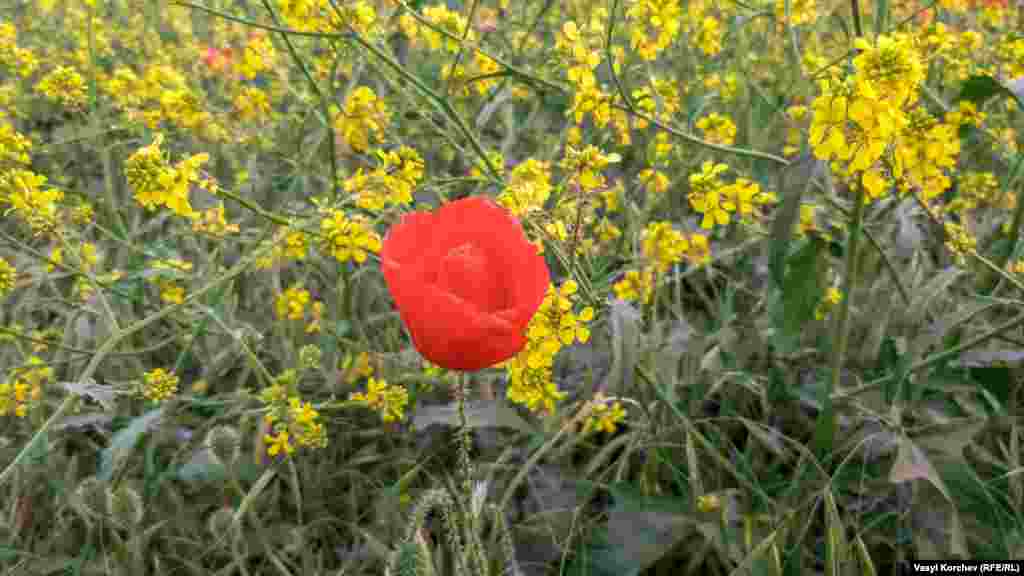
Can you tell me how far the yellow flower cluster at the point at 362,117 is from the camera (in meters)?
1.41

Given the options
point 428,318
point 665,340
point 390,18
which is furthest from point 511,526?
point 390,18

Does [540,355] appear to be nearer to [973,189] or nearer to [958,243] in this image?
[958,243]

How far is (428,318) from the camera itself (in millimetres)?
734

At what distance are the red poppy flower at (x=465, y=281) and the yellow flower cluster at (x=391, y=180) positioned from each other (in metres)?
0.42

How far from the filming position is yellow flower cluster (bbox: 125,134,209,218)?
1.07m

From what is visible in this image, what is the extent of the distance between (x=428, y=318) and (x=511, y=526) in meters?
0.73

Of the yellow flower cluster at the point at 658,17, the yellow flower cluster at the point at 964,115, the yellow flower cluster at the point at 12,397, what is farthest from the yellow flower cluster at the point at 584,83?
the yellow flower cluster at the point at 12,397

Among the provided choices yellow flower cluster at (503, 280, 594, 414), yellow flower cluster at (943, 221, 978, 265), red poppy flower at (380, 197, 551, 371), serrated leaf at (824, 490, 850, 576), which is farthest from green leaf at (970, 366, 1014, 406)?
red poppy flower at (380, 197, 551, 371)

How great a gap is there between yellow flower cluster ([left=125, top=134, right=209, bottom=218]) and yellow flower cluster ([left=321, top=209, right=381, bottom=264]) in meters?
0.20

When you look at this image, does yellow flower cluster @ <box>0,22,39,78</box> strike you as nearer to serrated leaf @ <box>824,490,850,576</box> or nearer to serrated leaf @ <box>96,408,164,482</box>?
serrated leaf @ <box>96,408,164,482</box>

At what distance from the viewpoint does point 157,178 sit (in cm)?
108

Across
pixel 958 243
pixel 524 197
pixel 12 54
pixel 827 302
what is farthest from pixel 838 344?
pixel 12 54

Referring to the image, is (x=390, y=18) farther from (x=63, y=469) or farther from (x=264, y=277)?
(x=63, y=469)

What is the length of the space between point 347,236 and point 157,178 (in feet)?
0.91
